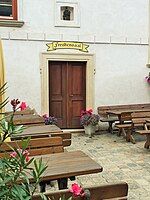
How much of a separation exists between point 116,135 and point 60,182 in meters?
5.71

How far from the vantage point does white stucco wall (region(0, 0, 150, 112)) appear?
337 inches

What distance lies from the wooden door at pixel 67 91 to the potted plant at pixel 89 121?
19.9 inches

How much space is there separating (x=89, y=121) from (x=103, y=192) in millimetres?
6568

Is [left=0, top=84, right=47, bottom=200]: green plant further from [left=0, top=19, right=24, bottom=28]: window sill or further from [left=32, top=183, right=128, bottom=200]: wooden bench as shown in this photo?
[left=0, top=19, right=24, bottom=28]: window sill

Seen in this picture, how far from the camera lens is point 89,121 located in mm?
8594

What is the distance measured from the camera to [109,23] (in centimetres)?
923

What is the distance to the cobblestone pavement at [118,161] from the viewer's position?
4.59 metres

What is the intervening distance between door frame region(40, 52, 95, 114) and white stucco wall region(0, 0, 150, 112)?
0.44 feet

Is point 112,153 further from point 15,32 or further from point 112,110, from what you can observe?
point 15,32

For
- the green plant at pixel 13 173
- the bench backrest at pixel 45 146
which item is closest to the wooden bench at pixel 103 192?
the green plant at pixel 13 173

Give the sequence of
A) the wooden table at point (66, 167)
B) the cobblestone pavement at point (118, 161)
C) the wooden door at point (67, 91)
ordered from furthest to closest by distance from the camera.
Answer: the wooden door at point (67, 91) < the cobblestone pavement at point (118, 161) < the wooden table at point (66, 167)

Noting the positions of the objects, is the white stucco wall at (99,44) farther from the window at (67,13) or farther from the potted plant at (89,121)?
the potted plant at (89,121)

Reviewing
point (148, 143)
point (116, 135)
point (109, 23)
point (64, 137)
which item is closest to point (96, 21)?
point (109, 23)

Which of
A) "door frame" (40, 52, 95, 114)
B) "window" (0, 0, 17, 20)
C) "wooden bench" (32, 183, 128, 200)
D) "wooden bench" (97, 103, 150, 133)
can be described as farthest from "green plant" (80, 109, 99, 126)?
"wooden bench" (32, 183, 128, 200)
